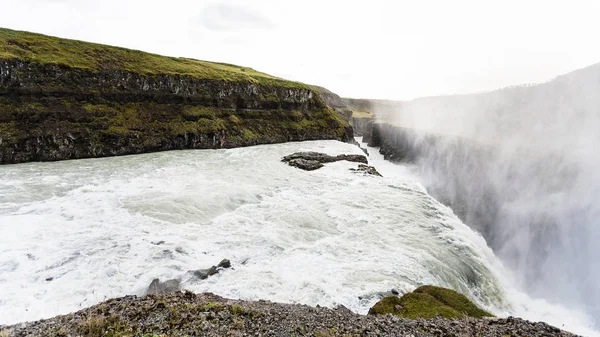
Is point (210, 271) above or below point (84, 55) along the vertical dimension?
below

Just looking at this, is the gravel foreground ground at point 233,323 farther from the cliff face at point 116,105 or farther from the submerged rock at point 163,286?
the cliff face at point 116,105

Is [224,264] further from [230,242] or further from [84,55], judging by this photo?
[84,55]

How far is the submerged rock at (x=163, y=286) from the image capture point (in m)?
13.0

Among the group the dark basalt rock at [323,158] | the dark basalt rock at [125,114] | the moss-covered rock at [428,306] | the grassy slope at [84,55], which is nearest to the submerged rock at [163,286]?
the moss-covered rock at [428,306]

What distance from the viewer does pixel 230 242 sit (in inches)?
715

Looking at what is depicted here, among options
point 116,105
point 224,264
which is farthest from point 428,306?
point 116,105

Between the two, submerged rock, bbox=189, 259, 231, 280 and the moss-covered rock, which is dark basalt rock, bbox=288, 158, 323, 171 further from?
the moss-covered rock

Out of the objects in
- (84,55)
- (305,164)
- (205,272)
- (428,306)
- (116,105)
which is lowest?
(205,272)

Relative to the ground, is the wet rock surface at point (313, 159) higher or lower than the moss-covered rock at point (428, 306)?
higher

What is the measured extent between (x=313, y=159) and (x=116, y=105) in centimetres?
3218

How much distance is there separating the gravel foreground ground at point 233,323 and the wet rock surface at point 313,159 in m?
30.9

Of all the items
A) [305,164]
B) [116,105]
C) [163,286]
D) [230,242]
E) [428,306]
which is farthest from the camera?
[116,105]

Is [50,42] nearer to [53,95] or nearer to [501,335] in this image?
[53,95]

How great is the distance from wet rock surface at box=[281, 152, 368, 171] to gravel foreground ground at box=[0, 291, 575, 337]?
30934 mm
